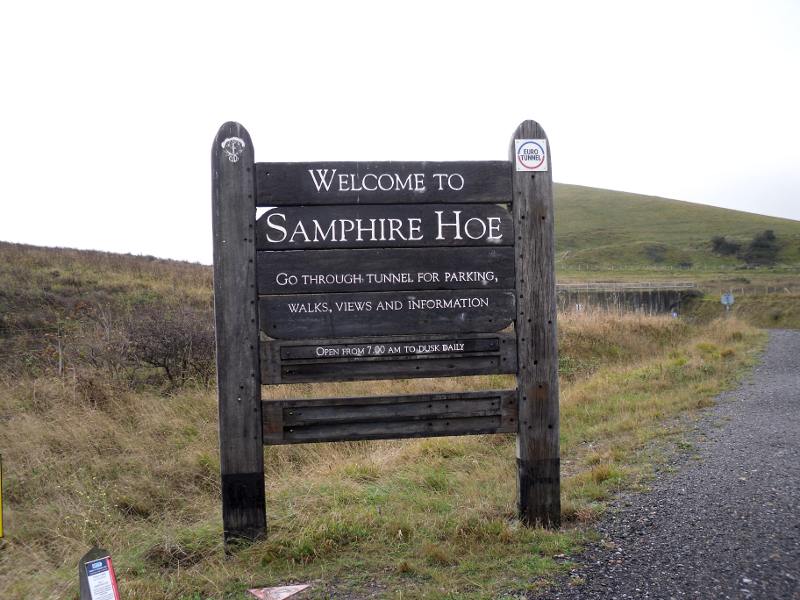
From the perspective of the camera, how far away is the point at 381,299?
15.2ft

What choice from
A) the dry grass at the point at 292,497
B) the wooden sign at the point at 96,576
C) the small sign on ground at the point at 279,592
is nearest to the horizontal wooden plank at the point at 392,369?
the dry grass at the point at 292,497

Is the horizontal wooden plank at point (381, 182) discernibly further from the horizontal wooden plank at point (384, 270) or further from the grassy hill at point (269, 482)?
the grassy hill at point (269, 482)

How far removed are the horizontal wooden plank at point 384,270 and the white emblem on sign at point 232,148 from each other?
0.66m

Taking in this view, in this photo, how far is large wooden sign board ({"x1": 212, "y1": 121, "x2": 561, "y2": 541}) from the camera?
450cm

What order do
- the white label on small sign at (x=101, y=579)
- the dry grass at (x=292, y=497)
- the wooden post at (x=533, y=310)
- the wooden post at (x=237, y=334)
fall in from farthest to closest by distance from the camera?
1. the wooden post at (x=533, y=310)
2. the wooden post at (x=237, y=334)
3. the dry grass at (x=292, y=497)
4. the white label on small sign at (x=101, y=579)

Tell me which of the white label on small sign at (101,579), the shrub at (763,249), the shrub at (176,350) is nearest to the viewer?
A: the white label on small sign at (101,579)

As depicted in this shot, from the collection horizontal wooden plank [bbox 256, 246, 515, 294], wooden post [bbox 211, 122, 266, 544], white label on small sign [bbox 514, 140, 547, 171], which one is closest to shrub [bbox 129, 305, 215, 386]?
wooden post [bbox 211, 122, 266, 544]

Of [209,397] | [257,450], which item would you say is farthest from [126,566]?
[209,397]

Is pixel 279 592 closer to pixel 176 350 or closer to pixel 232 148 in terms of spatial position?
pixel 232 148

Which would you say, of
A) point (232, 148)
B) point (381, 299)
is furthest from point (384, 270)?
point (232, 148)

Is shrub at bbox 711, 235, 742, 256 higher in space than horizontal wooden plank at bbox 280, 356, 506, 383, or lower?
higher

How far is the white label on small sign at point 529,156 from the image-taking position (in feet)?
15.6

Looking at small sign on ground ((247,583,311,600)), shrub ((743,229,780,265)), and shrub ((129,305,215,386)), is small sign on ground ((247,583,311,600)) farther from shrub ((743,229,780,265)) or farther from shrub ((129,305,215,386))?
shrub ((743,229,780,265))

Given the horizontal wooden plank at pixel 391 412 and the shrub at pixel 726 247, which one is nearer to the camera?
the horizontal wooden plank at pixel 391 412
